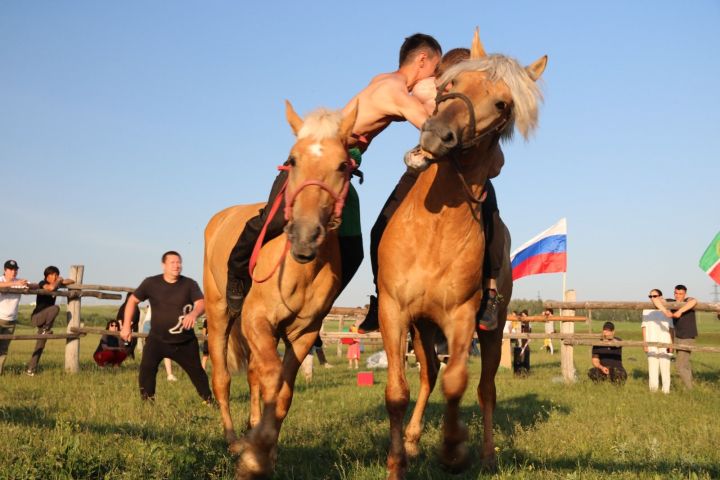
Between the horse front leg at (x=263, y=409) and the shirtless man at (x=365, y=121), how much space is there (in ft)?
2.68

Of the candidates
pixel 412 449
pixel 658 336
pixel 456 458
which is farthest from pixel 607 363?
pixel 456 458

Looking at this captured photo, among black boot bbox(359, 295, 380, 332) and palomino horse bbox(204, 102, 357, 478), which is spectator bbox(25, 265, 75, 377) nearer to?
palomino horse bbox(204, 102, 357, 478)

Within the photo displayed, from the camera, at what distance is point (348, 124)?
16.8 ft

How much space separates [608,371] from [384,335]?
12.4 meters

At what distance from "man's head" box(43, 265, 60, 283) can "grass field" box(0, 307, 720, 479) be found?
2.96 metres

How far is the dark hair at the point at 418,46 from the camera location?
5.73 meters

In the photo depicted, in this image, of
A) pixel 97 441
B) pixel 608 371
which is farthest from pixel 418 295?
pixel 608 371

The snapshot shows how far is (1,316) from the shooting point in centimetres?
1453

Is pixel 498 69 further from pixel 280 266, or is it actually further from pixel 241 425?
pixel 241 425

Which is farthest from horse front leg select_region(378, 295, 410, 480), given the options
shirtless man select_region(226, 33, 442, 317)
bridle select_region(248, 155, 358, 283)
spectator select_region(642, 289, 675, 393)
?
spectator select_region(642, 289, 675, 393)

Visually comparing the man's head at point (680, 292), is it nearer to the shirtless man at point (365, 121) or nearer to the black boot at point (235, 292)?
the shirtless man at point (365, 121)

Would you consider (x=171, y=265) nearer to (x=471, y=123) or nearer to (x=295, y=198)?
(x=295, y=198)

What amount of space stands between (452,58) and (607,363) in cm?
1212

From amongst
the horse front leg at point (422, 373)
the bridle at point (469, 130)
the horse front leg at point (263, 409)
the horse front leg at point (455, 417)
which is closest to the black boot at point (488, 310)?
the horse front leg at point (422, 373)
